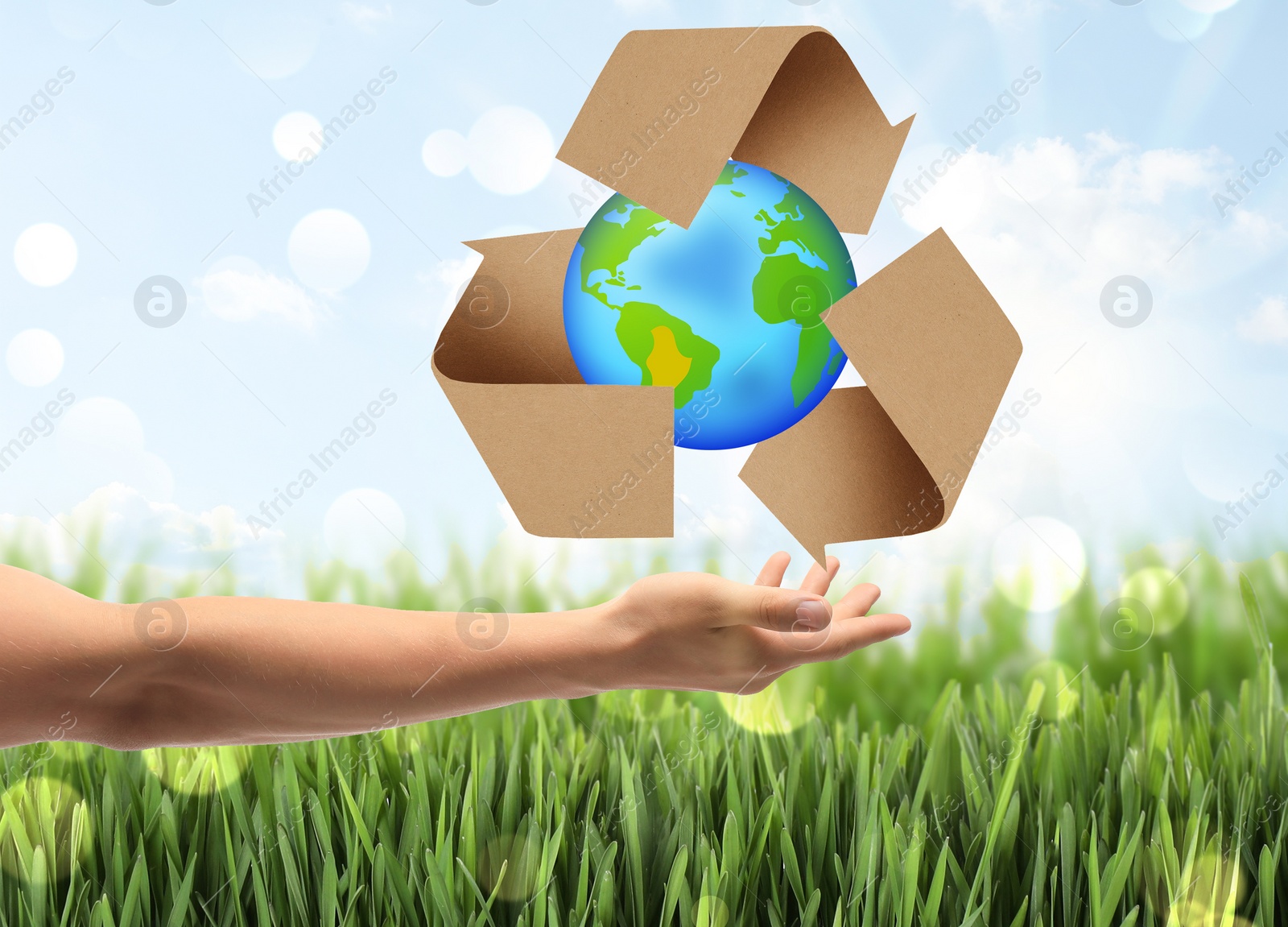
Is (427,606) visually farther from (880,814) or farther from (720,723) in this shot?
(880,814)

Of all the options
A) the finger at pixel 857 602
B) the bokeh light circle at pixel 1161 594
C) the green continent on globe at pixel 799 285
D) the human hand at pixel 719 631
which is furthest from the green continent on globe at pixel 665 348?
the bokeh light circle at pixel 1161 594

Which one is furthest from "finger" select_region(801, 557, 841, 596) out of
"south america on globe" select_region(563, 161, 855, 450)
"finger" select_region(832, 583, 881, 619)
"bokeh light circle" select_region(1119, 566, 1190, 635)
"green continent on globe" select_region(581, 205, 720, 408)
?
"bokeh light circle" select_region(1119, 566, 1190, 635)

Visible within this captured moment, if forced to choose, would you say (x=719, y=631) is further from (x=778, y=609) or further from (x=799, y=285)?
(x=799, y=285)

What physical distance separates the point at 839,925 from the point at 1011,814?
0.51 m

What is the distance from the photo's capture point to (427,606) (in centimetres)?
346

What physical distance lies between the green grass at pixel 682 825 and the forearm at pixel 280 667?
39cm

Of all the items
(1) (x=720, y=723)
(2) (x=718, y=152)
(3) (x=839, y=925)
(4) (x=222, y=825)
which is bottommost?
(3) (x=839, y=925)

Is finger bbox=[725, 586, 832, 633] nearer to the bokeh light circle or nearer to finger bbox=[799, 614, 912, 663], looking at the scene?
finger bbox=[799, 614, 912, 663]

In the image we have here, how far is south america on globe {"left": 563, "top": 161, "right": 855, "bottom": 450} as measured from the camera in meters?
1.45

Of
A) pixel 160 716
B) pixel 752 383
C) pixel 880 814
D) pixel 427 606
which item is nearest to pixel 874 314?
pixel 752 383

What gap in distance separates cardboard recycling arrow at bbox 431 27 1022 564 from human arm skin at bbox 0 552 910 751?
0.68 ft

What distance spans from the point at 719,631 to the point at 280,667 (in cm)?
A: 61

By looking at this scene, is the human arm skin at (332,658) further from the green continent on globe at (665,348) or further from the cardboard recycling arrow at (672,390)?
the green continent on globe at (665,348)

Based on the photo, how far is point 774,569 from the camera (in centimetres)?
174
